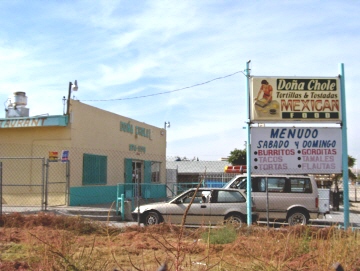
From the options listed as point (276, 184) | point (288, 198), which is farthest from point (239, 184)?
point (288, 198)

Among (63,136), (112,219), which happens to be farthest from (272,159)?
(63,136)

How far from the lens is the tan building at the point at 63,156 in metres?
18.2

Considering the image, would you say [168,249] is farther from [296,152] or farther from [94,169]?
[94,169]

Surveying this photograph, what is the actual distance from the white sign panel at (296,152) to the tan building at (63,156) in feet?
23.5

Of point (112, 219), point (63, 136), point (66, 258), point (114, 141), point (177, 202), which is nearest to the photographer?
point (66, 258)

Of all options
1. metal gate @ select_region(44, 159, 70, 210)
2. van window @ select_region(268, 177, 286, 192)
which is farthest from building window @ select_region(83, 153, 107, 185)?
van window @ select_region(268, 177, 286, 192)

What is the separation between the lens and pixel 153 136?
27.3 m

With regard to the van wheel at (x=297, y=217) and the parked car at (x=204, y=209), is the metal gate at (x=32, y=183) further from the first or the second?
the van wheel at (x=297, y=217)

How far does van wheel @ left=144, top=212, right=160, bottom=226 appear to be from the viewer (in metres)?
14.1

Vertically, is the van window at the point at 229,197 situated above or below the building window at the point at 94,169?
below

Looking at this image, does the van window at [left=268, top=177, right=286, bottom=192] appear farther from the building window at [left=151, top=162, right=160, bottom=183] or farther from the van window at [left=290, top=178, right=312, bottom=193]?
the building window at [left=151, top=162, right=160, bottom=183]

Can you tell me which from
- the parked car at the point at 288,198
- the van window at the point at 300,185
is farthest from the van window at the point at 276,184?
the van window at the point at 300,185

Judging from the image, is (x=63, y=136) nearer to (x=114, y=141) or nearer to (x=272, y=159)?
(x=114, y=141)

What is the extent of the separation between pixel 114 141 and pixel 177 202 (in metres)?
8.85
